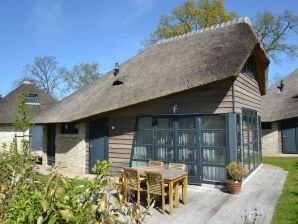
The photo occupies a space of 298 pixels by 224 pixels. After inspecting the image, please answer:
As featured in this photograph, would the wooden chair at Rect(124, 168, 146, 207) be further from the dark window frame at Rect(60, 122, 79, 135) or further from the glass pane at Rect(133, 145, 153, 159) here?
the dark window frame at Rect(60, 122, 79, 135)

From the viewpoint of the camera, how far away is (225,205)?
7.65m

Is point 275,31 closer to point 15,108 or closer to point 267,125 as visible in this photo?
point 267,125

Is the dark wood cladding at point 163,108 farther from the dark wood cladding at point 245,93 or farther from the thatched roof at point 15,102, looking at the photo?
the thatched roof at point 15,102

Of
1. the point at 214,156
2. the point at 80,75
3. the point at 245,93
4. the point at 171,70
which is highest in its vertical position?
the point at 80,75

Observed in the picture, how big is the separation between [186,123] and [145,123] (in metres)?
1.66

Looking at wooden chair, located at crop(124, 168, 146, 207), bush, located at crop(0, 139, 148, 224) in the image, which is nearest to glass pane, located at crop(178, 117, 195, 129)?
wooden chair, located at crop(124, 168, 146, 207)

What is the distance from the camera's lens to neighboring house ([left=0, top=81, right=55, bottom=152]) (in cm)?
2423

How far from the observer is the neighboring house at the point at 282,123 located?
20.1 metres

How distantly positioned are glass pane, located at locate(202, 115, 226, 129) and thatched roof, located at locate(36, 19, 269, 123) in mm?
1183

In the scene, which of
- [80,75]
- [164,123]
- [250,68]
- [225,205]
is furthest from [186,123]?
[80,75]

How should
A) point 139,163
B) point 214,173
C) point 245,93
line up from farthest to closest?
point 139,163 → point 245,93 → point 214,173

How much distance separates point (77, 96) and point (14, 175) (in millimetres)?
12268

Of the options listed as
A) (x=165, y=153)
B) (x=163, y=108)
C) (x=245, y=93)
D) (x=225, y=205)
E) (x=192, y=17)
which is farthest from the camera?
(x=192, y=17)

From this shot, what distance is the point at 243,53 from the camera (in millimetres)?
9586
